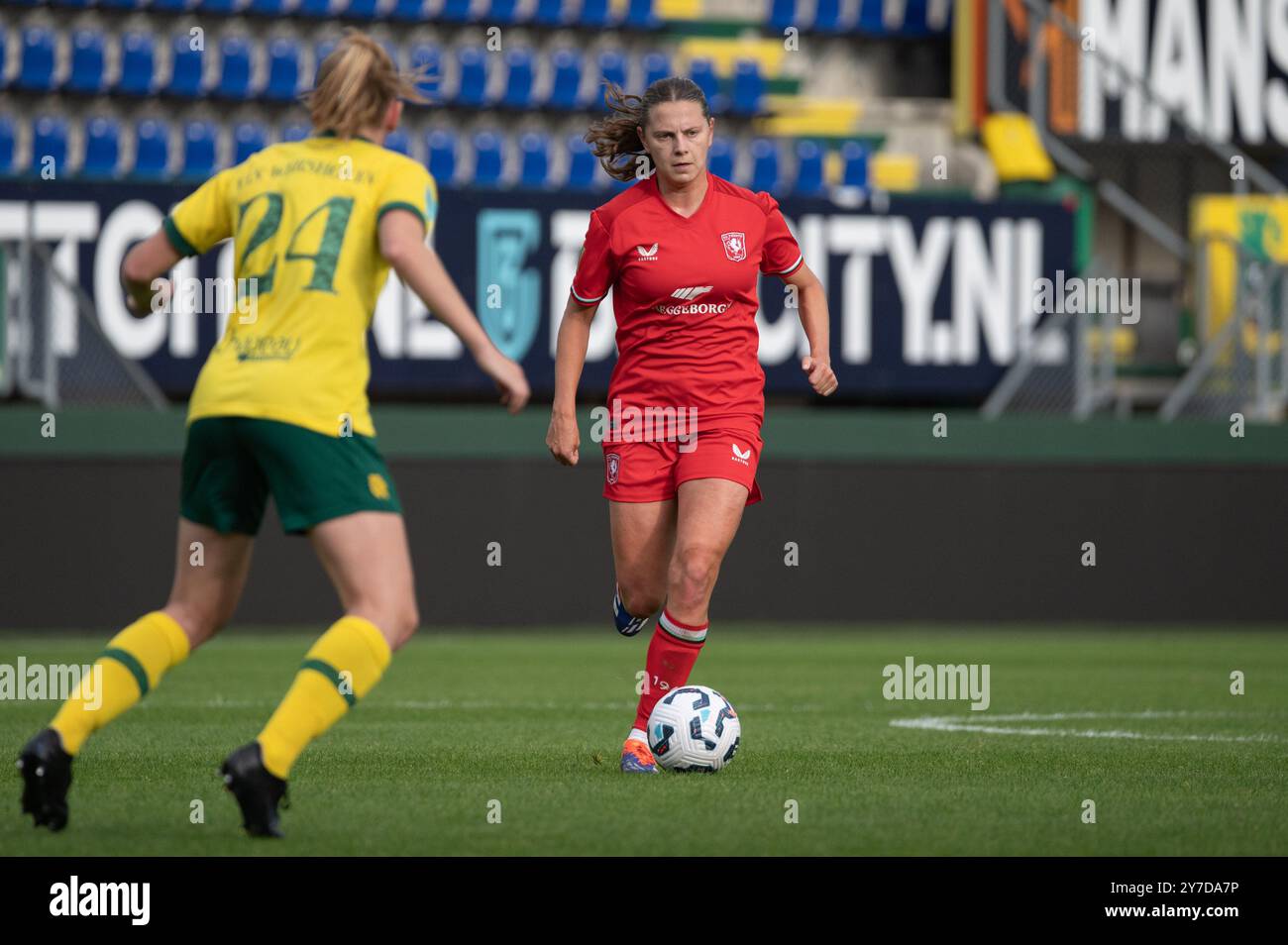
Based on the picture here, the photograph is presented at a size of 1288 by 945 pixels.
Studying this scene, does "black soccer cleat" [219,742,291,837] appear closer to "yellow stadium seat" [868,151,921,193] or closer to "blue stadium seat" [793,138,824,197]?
"blue stadium seat" [793,138,824,197]

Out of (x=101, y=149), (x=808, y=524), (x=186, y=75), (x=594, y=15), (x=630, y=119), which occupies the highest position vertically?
(x=594, y=15)

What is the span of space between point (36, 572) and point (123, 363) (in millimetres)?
1632

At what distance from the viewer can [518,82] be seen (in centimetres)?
1995

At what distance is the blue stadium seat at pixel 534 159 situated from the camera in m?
18.9

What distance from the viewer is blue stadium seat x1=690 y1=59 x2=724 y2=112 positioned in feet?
65.5

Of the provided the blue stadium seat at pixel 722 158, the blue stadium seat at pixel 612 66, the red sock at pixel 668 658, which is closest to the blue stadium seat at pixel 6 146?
the blue stadium seat at pixel 612 66

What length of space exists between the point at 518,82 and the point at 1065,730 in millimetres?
12624

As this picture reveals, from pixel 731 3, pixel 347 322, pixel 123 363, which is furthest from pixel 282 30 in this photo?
pixel 347 322

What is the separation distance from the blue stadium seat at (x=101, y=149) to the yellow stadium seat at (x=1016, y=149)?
8045 millimetres

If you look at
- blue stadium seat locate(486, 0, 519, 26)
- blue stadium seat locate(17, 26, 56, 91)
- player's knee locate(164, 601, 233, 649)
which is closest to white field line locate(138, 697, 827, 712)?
player's knee locate(164, 601, 233, 649)

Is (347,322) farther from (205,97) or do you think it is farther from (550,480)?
(205,97)

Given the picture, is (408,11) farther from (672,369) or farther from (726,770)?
(726,770)

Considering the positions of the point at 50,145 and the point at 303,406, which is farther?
the point at 50,145

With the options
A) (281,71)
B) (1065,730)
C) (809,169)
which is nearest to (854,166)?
(809,169)
